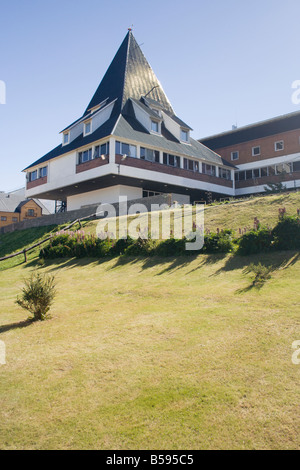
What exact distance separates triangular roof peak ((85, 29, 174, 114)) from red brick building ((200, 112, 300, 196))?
9.95 meters

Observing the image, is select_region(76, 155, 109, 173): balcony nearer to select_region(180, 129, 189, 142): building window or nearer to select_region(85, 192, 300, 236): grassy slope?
select_region(180, 129, 189, 142): building window

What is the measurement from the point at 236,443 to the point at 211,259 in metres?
8.24

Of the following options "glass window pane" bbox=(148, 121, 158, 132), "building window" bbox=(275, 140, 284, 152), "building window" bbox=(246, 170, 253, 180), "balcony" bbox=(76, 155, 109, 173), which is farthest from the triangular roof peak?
"building window" bbox=(275, 140, 284, 152)

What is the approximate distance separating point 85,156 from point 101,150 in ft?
9.26

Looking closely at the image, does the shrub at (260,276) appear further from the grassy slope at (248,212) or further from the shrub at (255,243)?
the grassy slope at (248,212)

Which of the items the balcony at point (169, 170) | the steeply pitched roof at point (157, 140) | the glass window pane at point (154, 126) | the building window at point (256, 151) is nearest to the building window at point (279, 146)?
the building window at point (256, 151)

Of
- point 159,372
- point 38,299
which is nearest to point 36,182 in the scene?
point 38,299

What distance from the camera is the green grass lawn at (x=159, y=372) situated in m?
3.69

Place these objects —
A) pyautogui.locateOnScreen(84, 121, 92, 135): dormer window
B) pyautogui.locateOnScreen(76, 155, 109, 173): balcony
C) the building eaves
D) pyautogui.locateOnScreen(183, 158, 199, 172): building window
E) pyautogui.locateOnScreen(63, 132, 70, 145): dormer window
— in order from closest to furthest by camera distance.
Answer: pyautogui.locateOnScreen(76, 155, 109, 173): balcony
the building eaves
pyautogui.locateOnScreen(84, 121, 92, 135): dormer window
pyautogui.locateOnScreen(183, 158, 199, 172): building window
pyautogui.locateOnScreen(63, 132, 70, 145): dormer window

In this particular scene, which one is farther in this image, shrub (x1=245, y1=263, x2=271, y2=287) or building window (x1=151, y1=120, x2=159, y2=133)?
building window (x1=151, y1=120, x2=159, y2=133)

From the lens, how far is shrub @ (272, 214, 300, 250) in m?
10.8

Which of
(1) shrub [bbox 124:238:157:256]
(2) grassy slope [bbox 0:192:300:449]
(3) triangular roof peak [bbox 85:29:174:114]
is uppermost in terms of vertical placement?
(3) triangular roof peak [bbox 85:29:174:114]

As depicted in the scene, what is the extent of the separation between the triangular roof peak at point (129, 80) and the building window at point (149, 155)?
7132mm

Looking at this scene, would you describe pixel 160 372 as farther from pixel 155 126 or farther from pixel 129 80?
pixel 129 80
